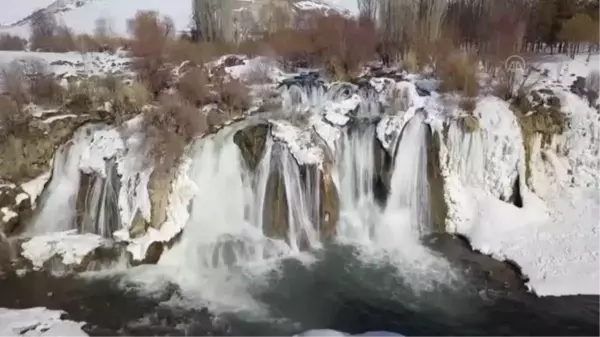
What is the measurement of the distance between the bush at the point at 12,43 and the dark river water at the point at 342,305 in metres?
18.9

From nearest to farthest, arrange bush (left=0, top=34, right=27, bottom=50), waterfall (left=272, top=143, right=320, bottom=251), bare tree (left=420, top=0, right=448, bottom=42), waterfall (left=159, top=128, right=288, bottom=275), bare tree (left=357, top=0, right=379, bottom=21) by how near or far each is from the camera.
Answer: waterfall (left=159, top=128, right=288, bottom=275), waterfall (left=272, top=143, right=320, bottom=251), bare tree (left=420, top=0, right=448, bottom=42), bush (left=0, top=34, right=27, bottom=50), bare tree (left=357, top=0, right=379, bottom=21)

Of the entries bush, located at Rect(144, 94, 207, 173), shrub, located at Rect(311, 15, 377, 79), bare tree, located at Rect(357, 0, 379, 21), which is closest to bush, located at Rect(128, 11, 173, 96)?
bush, located at Rect(144, 94, 207, 173)

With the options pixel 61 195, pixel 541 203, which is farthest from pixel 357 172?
pixel 61 195

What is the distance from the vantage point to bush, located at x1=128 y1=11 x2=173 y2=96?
61.8 ft

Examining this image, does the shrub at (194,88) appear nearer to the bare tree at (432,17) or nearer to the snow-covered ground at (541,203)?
the snow-covered ground at (541,203)

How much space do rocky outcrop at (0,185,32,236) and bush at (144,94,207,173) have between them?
3518 mm

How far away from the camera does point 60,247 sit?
12312 millimetres

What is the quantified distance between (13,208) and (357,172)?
907 cm

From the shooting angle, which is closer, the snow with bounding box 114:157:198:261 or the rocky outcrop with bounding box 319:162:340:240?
the snow with bounding box 114:157:198:261

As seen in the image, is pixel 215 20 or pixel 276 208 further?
pixel 215 20

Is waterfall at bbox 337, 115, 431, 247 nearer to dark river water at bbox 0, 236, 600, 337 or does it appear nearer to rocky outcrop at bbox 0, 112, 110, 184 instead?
dark river water at bbox 0, 236, 600, 337

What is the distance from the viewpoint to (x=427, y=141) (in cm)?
1459

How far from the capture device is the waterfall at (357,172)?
14.5 meters

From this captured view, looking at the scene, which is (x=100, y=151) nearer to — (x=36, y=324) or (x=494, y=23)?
(x=36, y=324)
